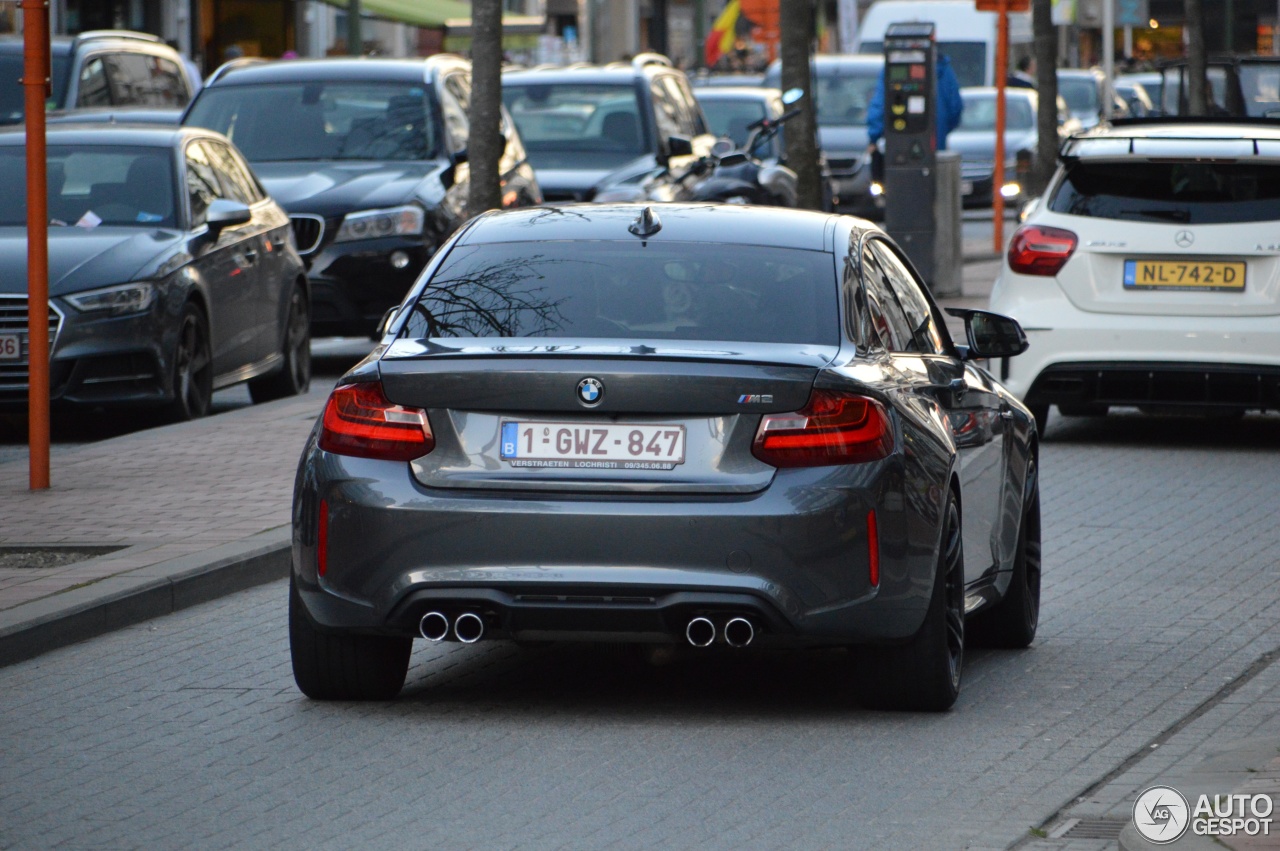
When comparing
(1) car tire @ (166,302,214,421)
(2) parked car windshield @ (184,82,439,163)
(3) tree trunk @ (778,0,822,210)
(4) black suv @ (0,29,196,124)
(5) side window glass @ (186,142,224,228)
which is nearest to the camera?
(1) car tire @ (166,302,214,421)

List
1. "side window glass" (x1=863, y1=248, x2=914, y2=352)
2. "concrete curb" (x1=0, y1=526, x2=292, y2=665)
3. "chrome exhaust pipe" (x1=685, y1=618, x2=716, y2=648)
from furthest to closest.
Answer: "concrete curb" (x1=0, y1=526, x2=292, y2=665)
"side window glass" (x1=863, y1=248, x2=914, y2=352)
"chrome exhaust pipe" (x1=685, y1=618, x2=716, y2=648)

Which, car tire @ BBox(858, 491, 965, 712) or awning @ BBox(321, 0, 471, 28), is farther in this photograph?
awning @ BBox(321, 0, 471, 28)

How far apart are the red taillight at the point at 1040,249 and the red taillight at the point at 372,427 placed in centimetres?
705

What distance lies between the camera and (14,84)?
65.0ft

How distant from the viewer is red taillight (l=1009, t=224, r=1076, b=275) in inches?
515

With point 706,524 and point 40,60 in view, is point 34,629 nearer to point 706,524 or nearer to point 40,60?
point 706,524

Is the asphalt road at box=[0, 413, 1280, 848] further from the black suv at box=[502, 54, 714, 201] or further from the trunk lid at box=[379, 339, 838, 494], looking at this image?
the black suv at box=[502, 54, 714, 201]

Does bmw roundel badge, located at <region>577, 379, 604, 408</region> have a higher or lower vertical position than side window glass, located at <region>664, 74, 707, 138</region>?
lower

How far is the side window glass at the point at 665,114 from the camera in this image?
21.1 m

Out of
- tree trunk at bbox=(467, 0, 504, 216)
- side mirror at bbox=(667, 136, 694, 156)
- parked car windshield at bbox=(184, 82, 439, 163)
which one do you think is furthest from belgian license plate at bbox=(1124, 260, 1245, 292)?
side mirror at bbox=(667, 136, 694, 156)

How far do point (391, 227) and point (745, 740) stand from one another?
10287mm

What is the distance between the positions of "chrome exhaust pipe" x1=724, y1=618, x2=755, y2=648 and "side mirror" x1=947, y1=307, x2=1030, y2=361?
1.95 m

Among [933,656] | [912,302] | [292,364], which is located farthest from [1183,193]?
[933,656]

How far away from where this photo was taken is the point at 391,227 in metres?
16.5
